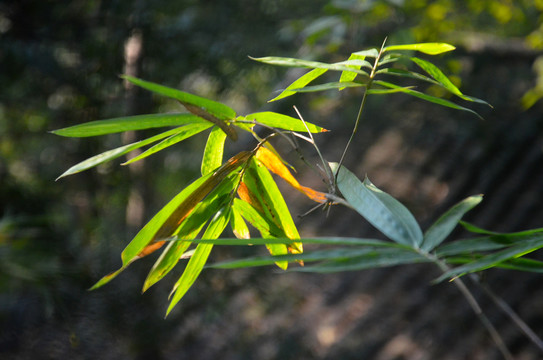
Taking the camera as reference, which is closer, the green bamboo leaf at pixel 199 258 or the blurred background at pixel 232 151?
the green bamboo leaf at pixel 199 258

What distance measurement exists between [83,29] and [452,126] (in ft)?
3.38

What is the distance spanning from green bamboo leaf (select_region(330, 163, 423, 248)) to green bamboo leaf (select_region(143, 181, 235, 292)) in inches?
3.1

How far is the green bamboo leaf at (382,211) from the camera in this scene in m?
0.21

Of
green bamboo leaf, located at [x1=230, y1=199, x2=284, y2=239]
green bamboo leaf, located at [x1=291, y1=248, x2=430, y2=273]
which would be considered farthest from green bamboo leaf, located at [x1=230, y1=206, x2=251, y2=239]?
green bamboo leaf, located at [x1=291, y1=248, x2=430, y2=273]

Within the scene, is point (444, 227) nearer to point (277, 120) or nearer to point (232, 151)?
point (277, 120)

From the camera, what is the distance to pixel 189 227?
28cm

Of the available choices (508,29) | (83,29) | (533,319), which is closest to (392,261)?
(83,29)

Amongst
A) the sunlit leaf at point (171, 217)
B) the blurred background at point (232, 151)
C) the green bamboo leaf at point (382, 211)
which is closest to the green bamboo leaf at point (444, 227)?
the green bamboo leaf at point (382, 211)

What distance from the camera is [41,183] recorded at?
1034mm

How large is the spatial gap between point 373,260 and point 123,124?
0.50 feet

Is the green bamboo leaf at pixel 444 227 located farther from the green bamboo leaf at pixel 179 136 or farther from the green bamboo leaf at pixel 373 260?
the green bamboo leaf at pixel 179 136

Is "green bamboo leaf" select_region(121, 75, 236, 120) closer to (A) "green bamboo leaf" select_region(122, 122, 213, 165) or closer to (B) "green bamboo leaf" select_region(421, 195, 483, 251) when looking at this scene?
(A) "green bamboo leaf" select_region(122, 122, 213, 165)

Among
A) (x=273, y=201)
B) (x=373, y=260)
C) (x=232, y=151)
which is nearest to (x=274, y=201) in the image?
(x=273, y=201)

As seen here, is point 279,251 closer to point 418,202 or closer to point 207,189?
point 207,189
